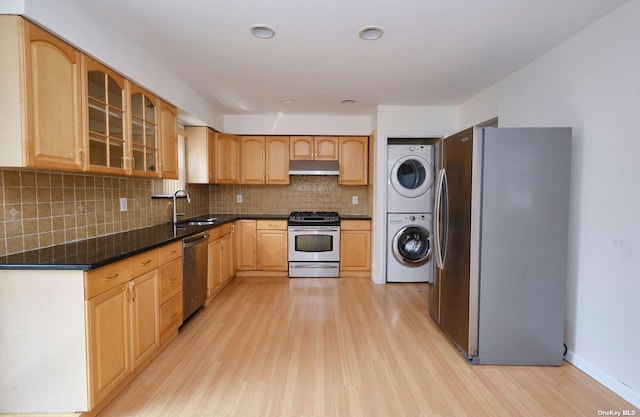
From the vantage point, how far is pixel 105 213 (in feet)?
7.93

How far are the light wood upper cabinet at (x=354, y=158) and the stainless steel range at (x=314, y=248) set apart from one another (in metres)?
0.74

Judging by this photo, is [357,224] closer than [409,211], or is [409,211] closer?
[409,211]

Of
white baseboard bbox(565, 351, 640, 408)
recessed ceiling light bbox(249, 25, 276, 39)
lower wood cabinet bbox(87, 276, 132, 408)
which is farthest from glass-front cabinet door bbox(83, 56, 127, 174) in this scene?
white baseboard bbox(565, 351, 640, 408)

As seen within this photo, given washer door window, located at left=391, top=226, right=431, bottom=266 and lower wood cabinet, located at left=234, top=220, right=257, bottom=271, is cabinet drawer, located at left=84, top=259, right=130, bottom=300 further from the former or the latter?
washer door window, located at left=391, top=226, right=431, bottom=266

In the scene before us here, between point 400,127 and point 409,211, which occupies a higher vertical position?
point 400,127

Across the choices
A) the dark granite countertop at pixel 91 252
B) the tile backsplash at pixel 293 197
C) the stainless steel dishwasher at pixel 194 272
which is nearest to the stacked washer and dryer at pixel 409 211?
the tile backsplash at pixel 293 197

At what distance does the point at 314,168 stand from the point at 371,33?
244 centimetres

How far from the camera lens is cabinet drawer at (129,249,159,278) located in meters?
1.90

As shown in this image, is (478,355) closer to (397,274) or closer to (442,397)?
(442,397)

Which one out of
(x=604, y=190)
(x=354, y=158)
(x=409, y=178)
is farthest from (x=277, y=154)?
(x=604, y=190)

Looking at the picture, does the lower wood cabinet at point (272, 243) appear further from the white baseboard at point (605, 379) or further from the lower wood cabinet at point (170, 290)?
the white baseboard at point (605, 379)

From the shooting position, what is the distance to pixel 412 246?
405 centimetres

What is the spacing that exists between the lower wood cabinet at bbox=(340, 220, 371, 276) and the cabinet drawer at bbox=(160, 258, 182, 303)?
7.75 feet

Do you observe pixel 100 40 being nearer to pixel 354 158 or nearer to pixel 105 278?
pixel 105 278
